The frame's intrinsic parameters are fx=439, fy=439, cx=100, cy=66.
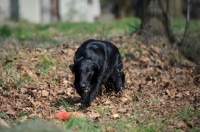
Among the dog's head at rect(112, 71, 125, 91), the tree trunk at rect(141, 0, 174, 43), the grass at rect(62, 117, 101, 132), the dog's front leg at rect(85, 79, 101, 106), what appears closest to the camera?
the grass at rect(62, 117, 101, 132)

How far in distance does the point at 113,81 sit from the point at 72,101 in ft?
3.47

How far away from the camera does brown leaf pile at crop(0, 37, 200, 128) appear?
731 centimetres

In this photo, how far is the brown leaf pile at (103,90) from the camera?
288 inches

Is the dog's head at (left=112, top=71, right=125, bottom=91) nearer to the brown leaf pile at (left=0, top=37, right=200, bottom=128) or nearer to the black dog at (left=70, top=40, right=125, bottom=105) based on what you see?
the black dog at (left=70, top=40, right=125, bottom=105)

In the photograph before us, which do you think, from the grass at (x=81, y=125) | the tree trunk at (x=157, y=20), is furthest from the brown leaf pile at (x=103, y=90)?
the tree trunk at (x=157, y=20)

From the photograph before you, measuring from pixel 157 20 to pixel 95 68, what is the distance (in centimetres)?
501

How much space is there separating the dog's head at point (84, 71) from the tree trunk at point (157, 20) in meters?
4.82

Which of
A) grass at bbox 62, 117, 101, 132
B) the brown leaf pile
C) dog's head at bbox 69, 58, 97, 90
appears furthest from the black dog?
grass at bbox 62, 117, 101, 132

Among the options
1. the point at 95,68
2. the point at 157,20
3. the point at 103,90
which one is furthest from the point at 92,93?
the point at 157,20

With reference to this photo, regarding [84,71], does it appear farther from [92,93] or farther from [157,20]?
[157,20]

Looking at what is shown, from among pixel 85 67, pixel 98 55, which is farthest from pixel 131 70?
pixel 85 67

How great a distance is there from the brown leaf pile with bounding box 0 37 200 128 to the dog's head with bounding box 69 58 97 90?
460 millimetres

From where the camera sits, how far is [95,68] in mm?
7570

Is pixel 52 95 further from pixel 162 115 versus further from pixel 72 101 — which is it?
pixel 162 115
